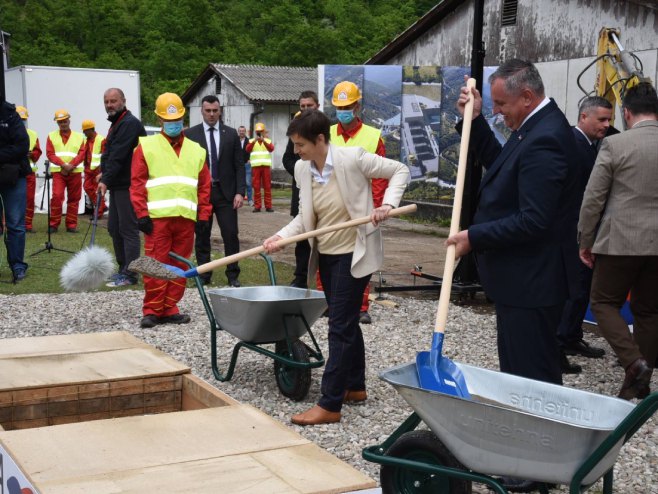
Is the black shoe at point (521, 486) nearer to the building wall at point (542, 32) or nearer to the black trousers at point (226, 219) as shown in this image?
the black trousers at point (226, 219)

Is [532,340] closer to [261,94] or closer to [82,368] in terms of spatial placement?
[82,368]

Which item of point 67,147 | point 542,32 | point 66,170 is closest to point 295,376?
point 66,170

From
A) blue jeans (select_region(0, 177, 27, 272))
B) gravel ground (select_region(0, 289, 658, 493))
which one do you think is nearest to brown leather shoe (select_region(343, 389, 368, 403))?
gravel ground (select_region(0, 289, 658, 493))

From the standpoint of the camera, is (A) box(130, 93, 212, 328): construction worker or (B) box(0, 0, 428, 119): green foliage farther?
(B) box(0, 0, 428, 119): green foliage

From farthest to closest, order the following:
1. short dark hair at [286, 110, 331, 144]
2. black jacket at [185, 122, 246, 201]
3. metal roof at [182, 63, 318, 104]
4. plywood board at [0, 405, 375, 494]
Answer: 1. metal roof at [182, 63, 318, 104]
2. black jacket at [185, 122, 246, 201]
3. short dark hair at [286, 110, 331, 144]
4. plywood board at [0, 405, 375, 494]

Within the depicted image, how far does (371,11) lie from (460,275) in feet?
134

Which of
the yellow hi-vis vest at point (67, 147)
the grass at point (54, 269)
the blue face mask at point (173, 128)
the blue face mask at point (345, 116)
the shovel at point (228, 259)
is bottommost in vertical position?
the grass at point (54, 269)

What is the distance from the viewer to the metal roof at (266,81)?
31812mm

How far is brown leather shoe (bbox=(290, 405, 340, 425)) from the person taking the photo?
4.77 metres

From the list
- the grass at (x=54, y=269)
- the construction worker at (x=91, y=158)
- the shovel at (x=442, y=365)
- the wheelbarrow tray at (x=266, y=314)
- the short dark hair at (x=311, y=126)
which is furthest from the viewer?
the construction worker at (x=91, y=158)

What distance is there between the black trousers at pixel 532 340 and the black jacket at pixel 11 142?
21.7 ft

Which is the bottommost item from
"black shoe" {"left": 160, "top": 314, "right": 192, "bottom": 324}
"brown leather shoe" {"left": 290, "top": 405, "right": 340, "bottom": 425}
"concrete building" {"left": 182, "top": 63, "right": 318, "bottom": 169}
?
"black shoe" {"left": 160, "top": 314, "right": 192, "bottom": 324}

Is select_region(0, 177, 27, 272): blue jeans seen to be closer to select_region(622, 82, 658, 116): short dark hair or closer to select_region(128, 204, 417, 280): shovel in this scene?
select_region(128, 204, 417, 280): shovel

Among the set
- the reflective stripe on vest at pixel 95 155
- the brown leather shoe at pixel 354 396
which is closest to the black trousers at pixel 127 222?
the brown leather shoe at pixel 354 396
